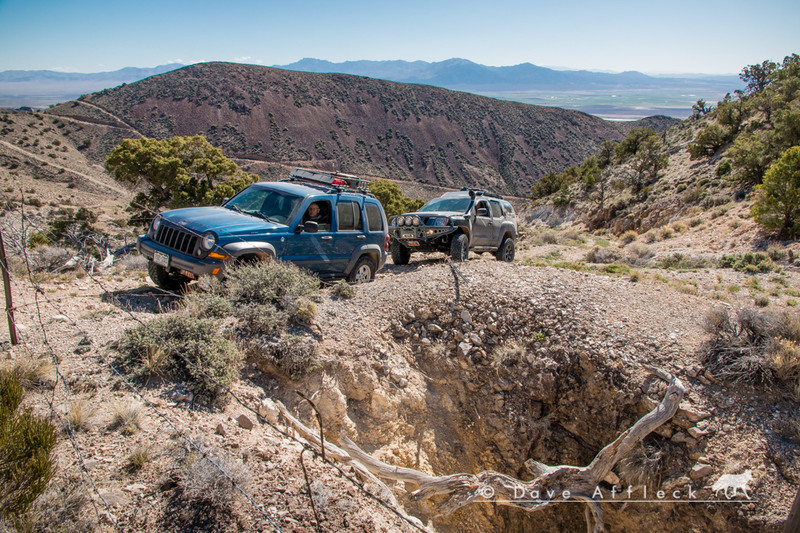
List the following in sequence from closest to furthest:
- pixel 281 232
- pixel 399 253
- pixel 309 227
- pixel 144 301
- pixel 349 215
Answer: pixel 144 301 < pixel 281 232 < pixel 309 227 < pixel 349 215 < pixel 399 253

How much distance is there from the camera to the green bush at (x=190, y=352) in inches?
177

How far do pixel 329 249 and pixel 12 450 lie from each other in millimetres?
5416

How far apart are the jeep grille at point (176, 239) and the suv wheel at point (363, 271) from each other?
2.99 metres

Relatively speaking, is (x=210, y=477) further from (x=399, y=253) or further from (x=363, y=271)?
(x=399, y=253)

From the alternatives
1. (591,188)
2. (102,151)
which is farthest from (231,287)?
(102,151)

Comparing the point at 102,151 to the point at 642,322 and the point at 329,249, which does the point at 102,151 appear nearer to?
the point at 329,249

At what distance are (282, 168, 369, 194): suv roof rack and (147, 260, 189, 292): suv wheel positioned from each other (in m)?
3.18

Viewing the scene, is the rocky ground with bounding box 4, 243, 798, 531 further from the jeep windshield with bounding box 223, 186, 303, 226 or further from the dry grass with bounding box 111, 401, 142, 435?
the jeep windshield with bounding box 223, 186, 303, 226

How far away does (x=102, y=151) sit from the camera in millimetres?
48062

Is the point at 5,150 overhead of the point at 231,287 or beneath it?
overhead

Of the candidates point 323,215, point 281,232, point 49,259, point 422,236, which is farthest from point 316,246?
point 49,259

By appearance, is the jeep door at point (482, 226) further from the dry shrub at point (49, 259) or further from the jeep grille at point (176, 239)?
the dry shrub at point (49, 259)

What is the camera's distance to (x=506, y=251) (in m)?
12.6

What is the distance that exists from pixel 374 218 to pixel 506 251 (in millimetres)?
5196
